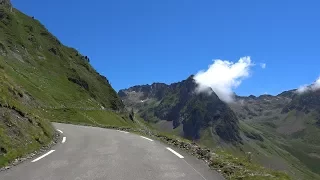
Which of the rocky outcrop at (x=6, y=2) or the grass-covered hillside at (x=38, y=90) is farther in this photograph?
the rocky outcrop at (x=6, y=2)

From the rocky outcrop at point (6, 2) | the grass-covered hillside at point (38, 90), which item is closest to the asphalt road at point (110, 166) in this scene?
the grass-covered hillside at point (38, 90)

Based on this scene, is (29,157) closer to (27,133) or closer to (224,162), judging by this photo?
(27,133)

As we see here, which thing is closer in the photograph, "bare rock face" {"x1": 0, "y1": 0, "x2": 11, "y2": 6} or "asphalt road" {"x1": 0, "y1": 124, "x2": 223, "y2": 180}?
"asphalt road" {"x1": 0, "y1": 124, "x2": 223, "y2": 180}

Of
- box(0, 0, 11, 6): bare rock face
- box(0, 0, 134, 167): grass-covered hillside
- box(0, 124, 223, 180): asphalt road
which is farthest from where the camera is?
box(0, 0, 11, 6): bare rock face

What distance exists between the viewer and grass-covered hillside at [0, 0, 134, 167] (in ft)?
72.0

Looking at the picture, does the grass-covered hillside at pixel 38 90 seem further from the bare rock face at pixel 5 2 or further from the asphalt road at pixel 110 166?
the asphalt road at pixel 110 166

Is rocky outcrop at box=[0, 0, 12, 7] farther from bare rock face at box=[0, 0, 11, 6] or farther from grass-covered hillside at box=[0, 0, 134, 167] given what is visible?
grass-covered hillside at box=[0, 0, 134, 167]

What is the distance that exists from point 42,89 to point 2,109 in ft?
243

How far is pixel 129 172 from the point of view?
14633 mm

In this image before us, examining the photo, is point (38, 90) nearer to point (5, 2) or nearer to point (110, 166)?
point (110, 166)

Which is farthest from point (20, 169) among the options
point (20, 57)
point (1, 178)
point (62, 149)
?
point (20, 57)

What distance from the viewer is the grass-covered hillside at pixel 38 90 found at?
21953 mm

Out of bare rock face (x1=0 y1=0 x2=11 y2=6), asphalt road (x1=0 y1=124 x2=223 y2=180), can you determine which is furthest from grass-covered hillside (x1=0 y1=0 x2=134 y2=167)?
asphalt road (x1=0 y1=124 x2=223 y2=180)

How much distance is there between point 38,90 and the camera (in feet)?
292
